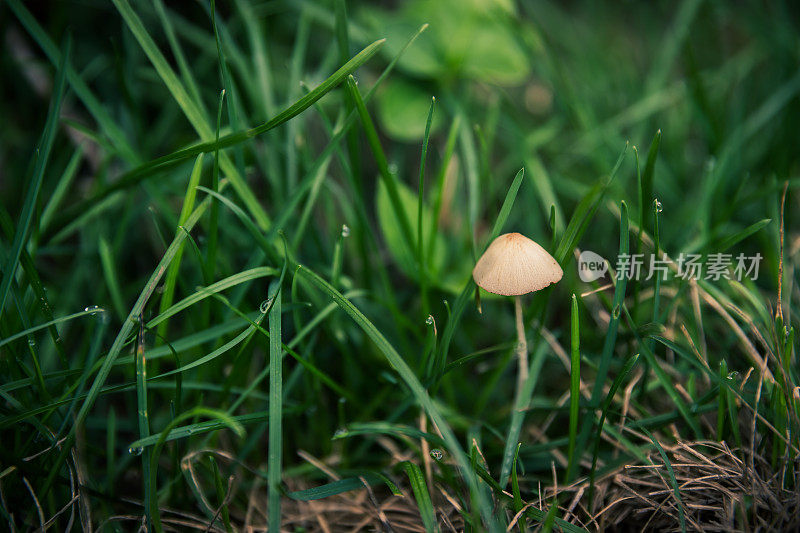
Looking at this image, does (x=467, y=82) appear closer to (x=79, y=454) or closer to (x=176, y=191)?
(x=176, y=191)

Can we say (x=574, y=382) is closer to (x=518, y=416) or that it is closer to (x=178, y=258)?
(x=518, y=416)

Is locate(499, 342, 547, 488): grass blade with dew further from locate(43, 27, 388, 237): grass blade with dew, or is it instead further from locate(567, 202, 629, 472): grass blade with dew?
locate(43, 27, 388, 237): grass blade with dew

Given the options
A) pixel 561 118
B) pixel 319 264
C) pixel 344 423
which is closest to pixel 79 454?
pixel 344 423

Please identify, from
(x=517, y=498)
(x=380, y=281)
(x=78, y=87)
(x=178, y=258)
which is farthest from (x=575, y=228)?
(x=78, y=87)

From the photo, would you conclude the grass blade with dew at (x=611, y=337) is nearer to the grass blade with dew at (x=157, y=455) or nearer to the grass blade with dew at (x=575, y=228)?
the grass blade with dew at (x=575, y=228)

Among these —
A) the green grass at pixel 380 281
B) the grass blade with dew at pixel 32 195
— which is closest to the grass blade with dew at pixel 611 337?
the green grass at pixel 380 281

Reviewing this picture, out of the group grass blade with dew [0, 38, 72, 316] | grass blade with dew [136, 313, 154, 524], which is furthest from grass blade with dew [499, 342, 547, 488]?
grass blade with dew [0, 38, 72, 316]
